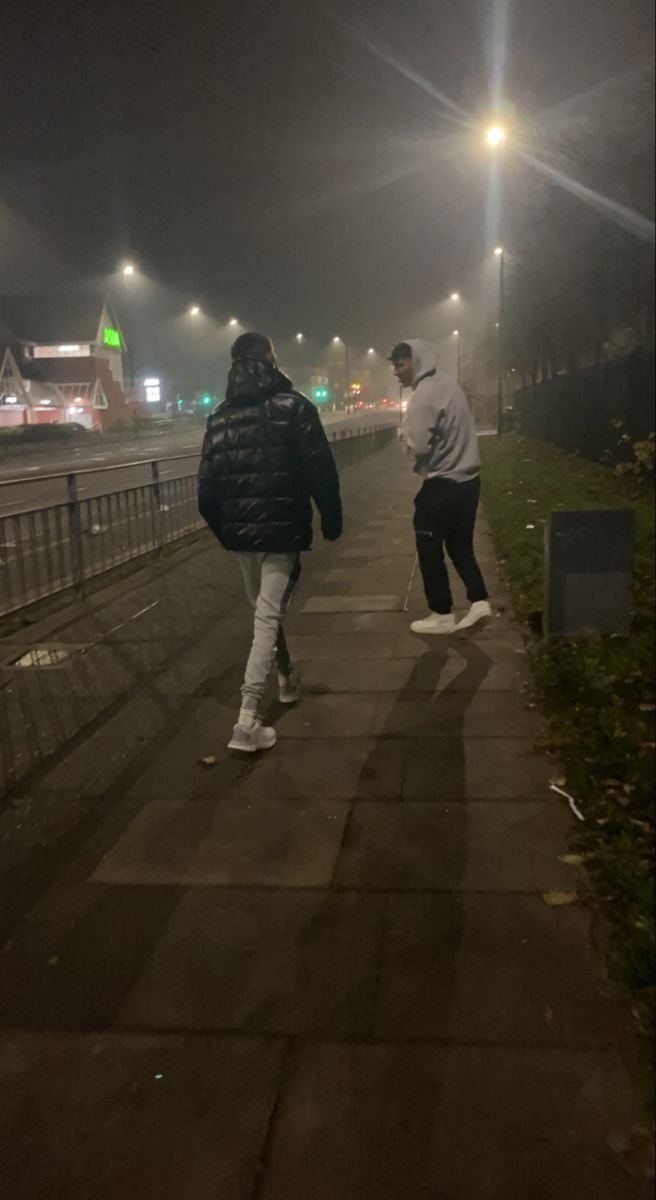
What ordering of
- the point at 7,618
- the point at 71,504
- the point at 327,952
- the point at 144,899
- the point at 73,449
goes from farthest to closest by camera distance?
the point at 73,449 < the point at 71,504 < the point at 7,618 < the point at 144,899 < the point at 327,952

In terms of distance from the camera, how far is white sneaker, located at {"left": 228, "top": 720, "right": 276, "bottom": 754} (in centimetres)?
484

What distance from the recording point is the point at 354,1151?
2285 mm

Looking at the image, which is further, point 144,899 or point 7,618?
point 7,618

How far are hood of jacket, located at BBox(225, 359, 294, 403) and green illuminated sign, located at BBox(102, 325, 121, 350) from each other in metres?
76.5

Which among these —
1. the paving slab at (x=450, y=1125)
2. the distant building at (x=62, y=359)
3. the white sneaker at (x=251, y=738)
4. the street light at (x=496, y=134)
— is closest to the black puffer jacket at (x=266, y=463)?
the white sneaker at (x=251, y=738)

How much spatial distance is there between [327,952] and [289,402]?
2.58m

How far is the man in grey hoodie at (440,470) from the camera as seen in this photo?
6.61 metres

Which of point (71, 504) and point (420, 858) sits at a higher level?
point (71, 504)

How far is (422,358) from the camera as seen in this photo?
6.63 metres

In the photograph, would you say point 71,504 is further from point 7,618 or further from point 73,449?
point 73,449

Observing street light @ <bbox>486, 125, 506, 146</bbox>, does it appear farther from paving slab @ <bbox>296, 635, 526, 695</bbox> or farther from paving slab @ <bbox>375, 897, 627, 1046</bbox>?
paving slab @ <bbox>375, 897, 627, 1046</bbox>

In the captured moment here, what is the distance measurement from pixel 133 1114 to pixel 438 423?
5.07 metres

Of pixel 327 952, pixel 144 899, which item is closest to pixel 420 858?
pixel 327 952

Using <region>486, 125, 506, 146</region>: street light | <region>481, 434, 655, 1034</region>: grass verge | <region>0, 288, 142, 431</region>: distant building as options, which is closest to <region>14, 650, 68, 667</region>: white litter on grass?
<region>481, 434, 655, 1034</region>: grass verge
